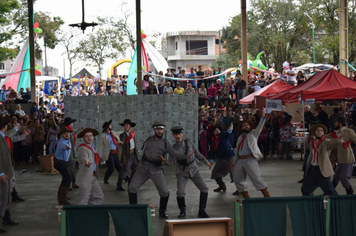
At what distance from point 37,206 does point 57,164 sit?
1174 mm

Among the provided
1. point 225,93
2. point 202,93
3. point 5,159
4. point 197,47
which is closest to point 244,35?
point 225,93

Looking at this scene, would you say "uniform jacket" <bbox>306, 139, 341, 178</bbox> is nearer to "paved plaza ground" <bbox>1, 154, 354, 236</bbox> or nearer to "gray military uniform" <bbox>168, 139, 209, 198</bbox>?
"paved plaza ground" <bbox>1, 154, 354, 236</bbox>

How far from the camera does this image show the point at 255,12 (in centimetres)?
4991

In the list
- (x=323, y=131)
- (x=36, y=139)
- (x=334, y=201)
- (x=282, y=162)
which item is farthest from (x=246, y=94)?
(x=334, y=201)

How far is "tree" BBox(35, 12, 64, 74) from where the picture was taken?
5144cm

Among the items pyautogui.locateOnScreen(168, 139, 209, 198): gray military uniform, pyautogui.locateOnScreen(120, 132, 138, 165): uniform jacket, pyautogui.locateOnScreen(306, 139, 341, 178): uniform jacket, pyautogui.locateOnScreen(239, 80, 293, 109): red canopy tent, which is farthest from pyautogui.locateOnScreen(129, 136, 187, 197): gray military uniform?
pyautogui.locateOnScreen(239, 80, 293, 109): red canopy tent

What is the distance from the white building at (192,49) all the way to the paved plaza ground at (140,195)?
5182cm

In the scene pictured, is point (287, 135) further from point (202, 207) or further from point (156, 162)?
point (156, 162)

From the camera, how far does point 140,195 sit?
A: 481 inches

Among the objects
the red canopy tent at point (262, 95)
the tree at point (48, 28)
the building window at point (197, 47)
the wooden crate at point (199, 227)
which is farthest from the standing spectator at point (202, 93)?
the building window at point (197, 47)

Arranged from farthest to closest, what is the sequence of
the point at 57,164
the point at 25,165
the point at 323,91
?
the point at 25,165 < the point at 323,91 < the point at 57,164

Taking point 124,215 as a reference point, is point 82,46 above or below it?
above

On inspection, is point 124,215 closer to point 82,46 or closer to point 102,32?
point 102,32

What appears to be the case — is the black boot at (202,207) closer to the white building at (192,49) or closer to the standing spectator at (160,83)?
the standing spectator at (160,83)
